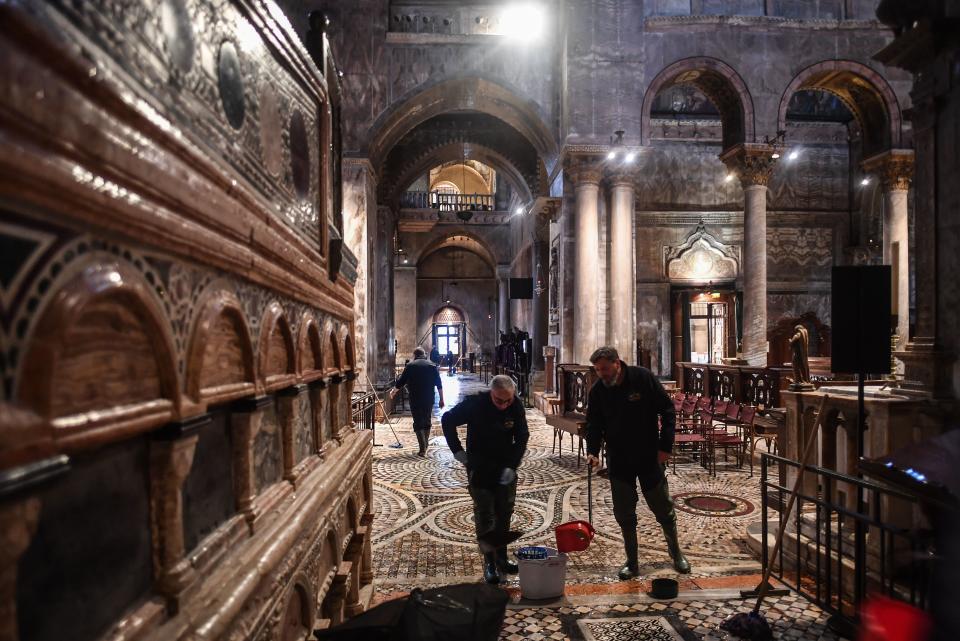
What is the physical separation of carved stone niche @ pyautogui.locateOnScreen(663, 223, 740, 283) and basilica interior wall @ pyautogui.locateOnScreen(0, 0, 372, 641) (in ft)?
48.1

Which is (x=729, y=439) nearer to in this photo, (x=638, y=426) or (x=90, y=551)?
(x=638, y=426)

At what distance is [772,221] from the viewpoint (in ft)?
51.9

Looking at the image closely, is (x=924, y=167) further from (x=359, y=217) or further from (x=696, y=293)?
(x=696, y=293)

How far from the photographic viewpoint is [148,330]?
118 centimetres

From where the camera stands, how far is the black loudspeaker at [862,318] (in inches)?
151

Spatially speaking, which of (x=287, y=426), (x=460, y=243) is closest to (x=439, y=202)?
(x=460, y=243)

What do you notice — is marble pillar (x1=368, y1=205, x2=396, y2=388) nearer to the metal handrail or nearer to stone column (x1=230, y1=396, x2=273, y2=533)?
the metal handrail

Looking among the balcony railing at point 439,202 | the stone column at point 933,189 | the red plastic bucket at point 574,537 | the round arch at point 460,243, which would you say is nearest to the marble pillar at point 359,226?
the red plastic bucket at point 574,537

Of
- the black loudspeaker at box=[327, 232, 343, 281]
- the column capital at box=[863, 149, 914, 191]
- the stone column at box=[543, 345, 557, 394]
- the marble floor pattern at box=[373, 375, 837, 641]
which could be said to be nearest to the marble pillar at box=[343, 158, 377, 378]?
the marble floor pattern at box=[373, 375, 837, 641]

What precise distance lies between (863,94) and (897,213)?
8.59ft

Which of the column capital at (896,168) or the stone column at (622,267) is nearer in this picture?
the stone column at (622,267)

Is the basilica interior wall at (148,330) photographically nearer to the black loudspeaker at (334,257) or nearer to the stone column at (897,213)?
the black loudspeaker at (334,257)

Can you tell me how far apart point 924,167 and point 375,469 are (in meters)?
7.00

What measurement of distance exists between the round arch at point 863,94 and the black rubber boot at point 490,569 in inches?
419
